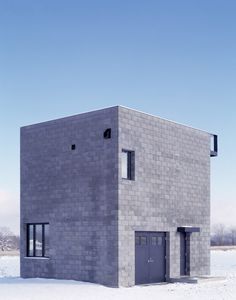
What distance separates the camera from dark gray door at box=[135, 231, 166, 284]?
21219mm

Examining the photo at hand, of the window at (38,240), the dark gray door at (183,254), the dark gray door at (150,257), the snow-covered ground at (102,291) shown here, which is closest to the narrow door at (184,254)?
the dark gray door at (183,254)

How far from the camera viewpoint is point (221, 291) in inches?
764

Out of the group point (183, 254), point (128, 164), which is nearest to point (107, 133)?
point (128, 164)

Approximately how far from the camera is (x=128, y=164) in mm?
21469

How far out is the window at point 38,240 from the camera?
910 inches

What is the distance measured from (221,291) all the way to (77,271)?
5.72 metres

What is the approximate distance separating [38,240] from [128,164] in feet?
18.6

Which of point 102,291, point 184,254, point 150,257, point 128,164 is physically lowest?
point 102,291

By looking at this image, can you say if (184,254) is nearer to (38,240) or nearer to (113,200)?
(113,200)

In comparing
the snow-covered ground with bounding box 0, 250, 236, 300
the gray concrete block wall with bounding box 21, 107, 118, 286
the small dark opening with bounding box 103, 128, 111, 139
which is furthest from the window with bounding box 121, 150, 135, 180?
the snow-covered ground with bounding box 0, 250, 236, 300

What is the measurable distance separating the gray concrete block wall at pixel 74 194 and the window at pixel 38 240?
259 millimetres

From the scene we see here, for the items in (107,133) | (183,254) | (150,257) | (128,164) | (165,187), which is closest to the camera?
(107,133)

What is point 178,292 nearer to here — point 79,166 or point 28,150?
point 79,166

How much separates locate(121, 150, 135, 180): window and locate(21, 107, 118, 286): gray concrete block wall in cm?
77
